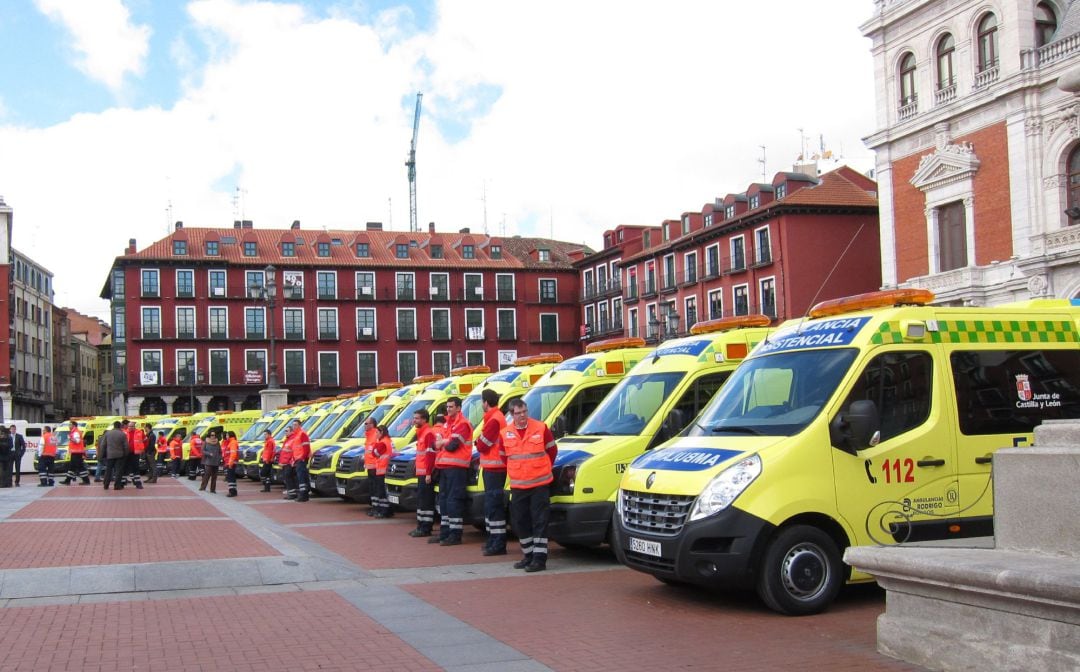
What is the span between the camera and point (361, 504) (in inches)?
813

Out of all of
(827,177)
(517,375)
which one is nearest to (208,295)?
(827,177)

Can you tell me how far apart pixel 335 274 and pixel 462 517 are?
209 ft

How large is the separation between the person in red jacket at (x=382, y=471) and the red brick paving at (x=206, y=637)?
7.27m

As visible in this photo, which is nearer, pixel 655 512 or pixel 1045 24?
pixel 655 512

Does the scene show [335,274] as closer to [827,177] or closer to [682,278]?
[682,278]

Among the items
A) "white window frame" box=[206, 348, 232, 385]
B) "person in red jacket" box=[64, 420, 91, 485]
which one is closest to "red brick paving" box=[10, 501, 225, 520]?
"person in red jacket" box=[64, 420, 91, 485]

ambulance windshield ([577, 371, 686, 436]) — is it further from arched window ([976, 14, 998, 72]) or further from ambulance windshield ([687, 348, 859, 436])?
arched window ([976, 14, 998, 72])

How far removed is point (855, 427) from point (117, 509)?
49.0 feet

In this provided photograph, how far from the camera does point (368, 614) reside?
861 cm

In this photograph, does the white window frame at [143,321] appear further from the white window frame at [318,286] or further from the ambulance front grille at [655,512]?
the ambulance front grille at [655,512]

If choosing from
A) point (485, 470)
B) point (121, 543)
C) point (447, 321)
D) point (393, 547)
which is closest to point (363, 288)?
point (447, 321)

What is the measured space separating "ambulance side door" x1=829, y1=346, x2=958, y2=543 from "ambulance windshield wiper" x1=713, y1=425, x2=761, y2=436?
2.18 feet

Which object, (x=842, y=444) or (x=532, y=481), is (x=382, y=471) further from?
(x=842, y=444)

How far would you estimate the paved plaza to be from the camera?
7.01 metres
